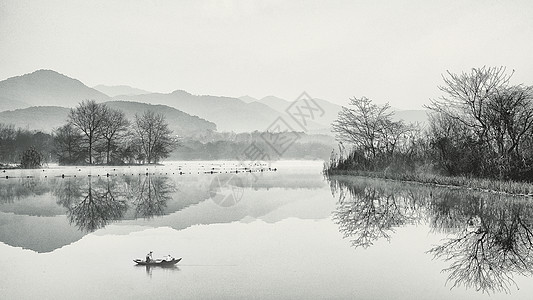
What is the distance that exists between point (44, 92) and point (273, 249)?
112 metres

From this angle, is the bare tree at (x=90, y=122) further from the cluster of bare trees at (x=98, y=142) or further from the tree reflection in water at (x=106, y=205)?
the tree reflection in water at (x=106, y=205)

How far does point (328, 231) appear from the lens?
841 centimetres

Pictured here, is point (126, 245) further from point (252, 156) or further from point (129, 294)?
point (252, 156)

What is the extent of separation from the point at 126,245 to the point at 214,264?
6.71 ft

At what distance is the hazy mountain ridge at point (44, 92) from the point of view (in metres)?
102

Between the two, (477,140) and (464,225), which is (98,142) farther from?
(464,225)

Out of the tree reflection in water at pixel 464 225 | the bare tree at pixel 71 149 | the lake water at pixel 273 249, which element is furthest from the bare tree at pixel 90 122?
the tree reflection in water at pixel 464 225

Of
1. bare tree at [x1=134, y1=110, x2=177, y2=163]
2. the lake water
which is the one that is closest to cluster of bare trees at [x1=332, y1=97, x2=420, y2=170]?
the lake water

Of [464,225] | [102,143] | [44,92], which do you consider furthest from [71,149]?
[44,92]

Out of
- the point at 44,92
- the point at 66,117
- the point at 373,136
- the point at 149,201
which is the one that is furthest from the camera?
the point at 44,92

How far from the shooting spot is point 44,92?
105938 mm

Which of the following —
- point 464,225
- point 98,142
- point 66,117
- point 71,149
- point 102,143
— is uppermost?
point 66,117

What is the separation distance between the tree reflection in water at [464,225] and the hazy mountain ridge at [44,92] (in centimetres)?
10108

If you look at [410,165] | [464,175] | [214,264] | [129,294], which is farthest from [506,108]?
[129,294]
